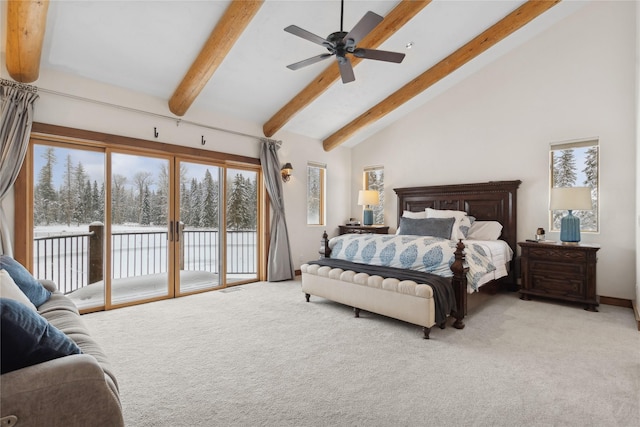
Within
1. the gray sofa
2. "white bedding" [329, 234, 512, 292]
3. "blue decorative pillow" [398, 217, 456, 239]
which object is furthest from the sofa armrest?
"blue decorative pillow" [398, 217, 456, 239]

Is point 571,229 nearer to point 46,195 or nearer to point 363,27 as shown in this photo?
point 363,27

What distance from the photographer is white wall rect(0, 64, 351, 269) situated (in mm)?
3594

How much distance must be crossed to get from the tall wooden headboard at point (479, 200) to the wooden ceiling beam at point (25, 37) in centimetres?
551

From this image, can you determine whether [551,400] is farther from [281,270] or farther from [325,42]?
[281,270]

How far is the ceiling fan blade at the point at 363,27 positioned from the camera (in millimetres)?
2537

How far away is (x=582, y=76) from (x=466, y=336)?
4.09m

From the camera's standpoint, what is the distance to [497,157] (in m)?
5.25

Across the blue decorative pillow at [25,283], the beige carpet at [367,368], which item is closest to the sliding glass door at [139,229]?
the beige carpet at [367,368]

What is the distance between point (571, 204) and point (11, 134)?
20.8 ft

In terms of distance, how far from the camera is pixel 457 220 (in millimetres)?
4805

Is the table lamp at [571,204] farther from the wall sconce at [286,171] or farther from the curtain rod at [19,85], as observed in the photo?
the curtain rod at [19,85]

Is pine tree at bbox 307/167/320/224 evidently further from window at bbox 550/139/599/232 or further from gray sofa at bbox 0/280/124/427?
gray sofa at bbox 0/280/124/427

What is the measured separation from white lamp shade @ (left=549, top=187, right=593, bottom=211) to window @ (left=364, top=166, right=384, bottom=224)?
3.18 meters

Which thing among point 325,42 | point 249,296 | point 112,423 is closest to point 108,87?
point 325,42
